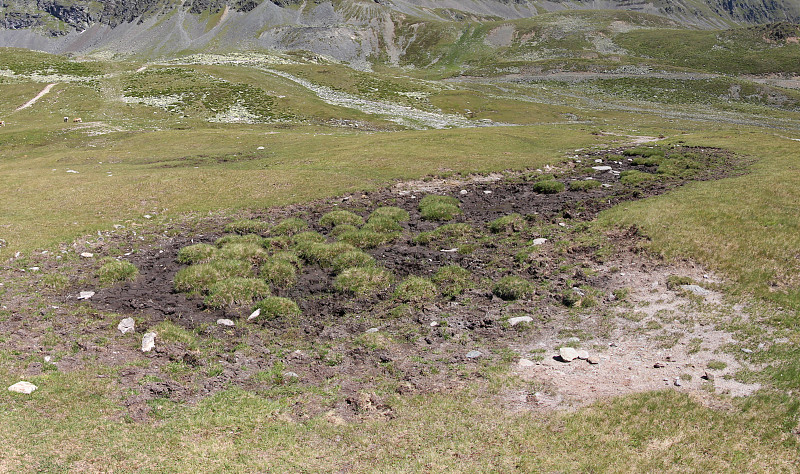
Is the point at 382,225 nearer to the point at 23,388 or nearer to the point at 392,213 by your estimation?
the point at 392,213

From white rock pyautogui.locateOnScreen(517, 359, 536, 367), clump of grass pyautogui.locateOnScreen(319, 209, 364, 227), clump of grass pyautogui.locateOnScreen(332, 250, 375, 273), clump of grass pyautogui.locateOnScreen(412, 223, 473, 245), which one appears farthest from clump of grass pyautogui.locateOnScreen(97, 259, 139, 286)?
white rock pyautogui.locateOnScreen(517, 359, 536, 367)

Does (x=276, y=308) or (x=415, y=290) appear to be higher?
(x=415, y=290)

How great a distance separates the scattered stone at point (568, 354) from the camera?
1155 cm

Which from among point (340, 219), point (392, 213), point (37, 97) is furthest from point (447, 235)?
point (37, 97)

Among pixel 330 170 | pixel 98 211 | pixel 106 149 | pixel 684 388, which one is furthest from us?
pixel 106 149

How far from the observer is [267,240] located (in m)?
20.9

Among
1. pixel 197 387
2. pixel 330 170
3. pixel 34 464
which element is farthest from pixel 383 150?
pixel 34 464

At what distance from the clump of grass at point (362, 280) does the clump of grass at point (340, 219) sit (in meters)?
6.32

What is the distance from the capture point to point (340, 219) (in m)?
23.5

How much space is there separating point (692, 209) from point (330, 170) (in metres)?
25.0

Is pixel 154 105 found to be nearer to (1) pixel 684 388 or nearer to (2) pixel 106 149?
(2) pixel 106 149

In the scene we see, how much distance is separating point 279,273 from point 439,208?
421 inches

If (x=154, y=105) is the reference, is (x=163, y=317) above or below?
below

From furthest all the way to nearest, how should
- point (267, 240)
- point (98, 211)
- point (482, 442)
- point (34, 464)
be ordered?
point (98, 211)
point (267, 240)
point (482, 442)
point (34, 464)
